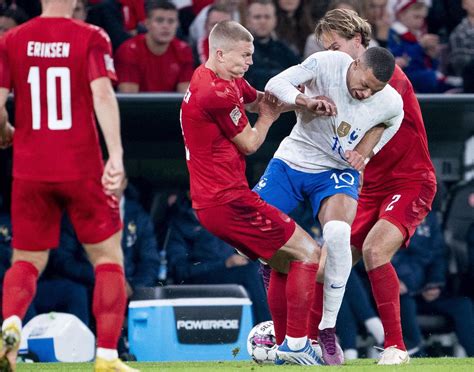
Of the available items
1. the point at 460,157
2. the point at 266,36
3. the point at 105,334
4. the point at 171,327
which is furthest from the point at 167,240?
the point at 105,334

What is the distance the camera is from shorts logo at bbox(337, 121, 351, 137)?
7781 mm

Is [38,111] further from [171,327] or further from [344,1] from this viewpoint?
[344,1]

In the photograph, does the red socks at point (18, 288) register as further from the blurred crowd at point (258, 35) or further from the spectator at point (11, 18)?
the spectator at point (11, 18)

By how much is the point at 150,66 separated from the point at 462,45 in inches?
118

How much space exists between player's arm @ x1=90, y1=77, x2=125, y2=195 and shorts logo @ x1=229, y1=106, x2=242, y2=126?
4.01 feet

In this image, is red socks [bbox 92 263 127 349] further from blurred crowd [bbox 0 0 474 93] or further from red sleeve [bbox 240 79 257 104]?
blurred crowd [bbox 0 0 474 93]

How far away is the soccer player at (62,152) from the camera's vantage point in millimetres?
6242

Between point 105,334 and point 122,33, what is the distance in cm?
554

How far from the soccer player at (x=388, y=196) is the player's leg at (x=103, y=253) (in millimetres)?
2059

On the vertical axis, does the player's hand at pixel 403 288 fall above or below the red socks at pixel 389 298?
below

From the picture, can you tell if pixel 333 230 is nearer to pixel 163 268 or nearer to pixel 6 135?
pixel 6 135

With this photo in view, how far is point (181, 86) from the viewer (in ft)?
36.2

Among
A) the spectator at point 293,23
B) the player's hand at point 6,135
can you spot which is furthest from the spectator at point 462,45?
the player's hand at point 6,135

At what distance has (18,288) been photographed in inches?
251
